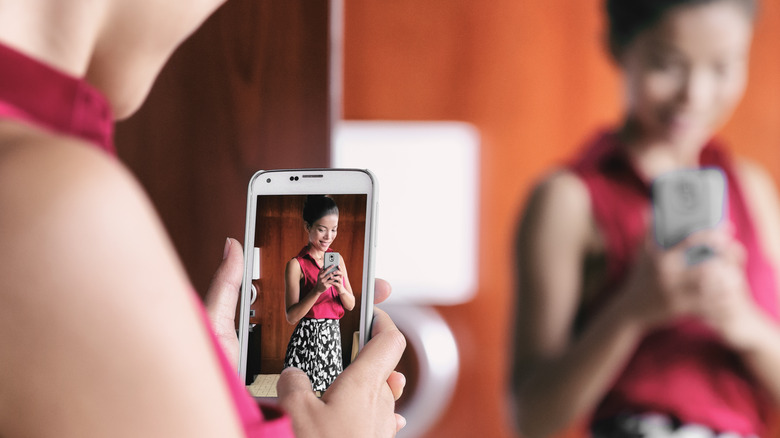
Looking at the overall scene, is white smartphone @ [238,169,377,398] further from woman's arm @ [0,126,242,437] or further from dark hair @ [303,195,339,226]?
woman's arm @ [0,126,242,437]

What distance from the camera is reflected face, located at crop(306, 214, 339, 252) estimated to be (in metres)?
0.33

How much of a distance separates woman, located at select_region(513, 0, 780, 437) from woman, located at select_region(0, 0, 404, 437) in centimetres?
67

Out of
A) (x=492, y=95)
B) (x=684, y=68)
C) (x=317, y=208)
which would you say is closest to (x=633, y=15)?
(x=684, y=68)

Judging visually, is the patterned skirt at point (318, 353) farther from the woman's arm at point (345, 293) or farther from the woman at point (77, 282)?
the woman at point (77, 282)

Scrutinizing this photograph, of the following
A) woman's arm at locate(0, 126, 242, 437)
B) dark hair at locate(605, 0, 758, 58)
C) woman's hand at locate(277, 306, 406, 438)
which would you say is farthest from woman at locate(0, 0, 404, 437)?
dark hair at locate(605, 0, 758, 58)

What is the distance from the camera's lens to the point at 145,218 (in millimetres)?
117

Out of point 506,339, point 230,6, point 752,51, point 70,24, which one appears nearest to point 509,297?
point 506,339

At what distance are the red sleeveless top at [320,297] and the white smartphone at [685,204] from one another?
0.52 meters

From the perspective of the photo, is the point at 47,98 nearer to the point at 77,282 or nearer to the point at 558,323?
the point at 77,282

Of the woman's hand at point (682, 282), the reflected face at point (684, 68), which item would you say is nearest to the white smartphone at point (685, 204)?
the woman's hand at point (682, 282)

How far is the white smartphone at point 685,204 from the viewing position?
75 centimetres

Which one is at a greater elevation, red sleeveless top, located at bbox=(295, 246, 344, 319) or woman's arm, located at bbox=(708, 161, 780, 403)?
red sleeveless top, located at bbox=(295, 246, 344, 319)

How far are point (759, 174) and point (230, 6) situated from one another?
3.05 feet

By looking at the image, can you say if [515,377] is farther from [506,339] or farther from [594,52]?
[594,52]
